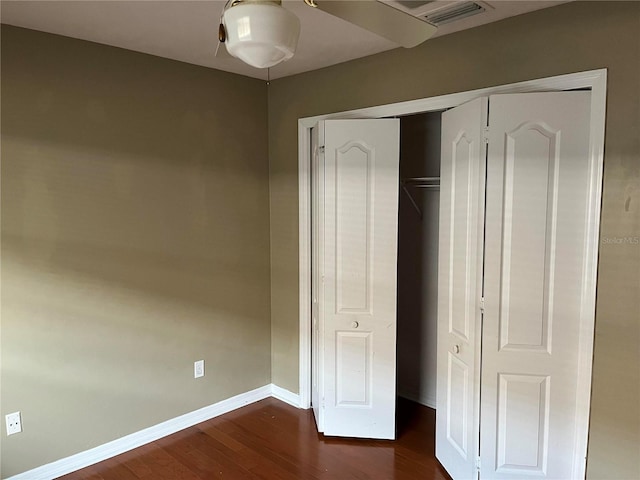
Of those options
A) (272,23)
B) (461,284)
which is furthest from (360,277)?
(272,23)

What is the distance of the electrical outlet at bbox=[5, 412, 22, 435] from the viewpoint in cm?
253

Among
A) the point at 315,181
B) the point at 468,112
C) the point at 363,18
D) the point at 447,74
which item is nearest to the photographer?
the point at 363,18

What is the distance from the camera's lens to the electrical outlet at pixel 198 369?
335 cm

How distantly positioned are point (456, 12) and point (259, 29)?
1.42 metres

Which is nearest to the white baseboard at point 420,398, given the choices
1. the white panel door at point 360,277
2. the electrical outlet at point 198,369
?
the white panel door at point 360,277

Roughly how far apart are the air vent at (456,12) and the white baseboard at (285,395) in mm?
2717

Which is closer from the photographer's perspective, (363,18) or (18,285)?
(363,18)

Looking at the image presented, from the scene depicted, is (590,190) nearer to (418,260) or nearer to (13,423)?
(418,260)

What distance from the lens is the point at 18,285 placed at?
8.33 ft

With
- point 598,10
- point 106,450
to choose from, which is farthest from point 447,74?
point 106,450

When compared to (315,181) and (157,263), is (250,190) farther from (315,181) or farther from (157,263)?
(157,263)

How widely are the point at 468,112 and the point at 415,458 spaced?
203 centimetres

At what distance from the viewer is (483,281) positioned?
7.85ft

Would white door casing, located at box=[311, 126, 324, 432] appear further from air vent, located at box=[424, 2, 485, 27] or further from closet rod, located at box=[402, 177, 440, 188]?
air vent, located at box=[424, 2, 485, 27]
